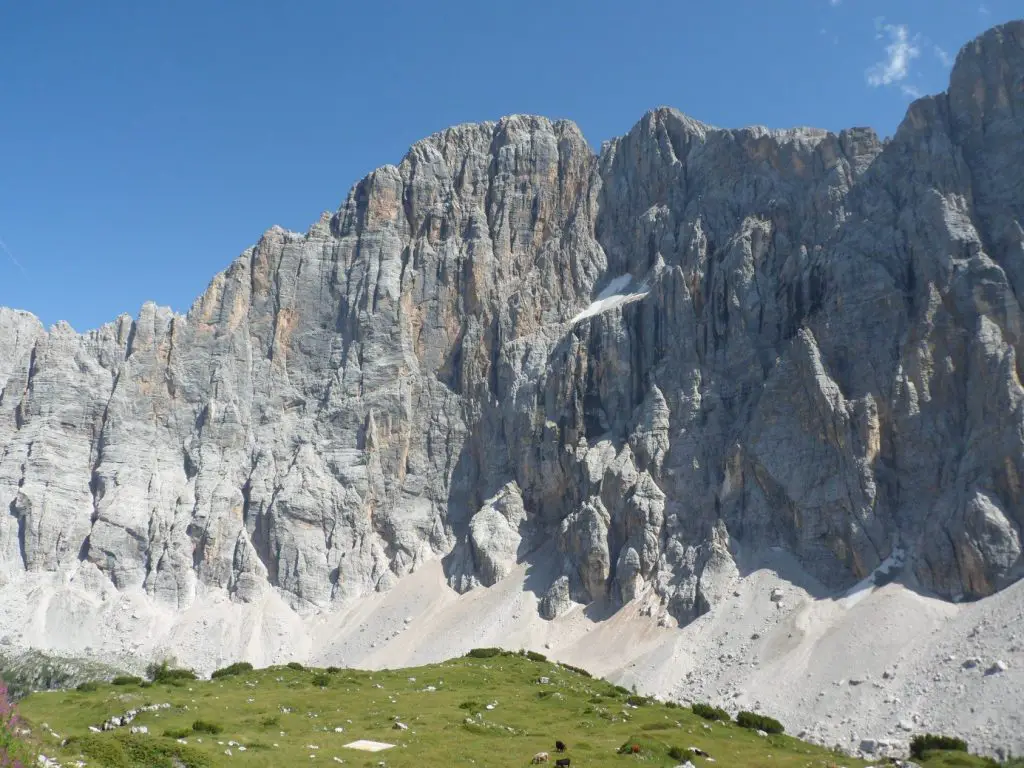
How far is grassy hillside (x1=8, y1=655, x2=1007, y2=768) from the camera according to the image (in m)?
29.0

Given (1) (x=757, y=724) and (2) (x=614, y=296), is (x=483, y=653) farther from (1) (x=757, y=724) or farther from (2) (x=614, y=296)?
(2) (x=614, y=296)

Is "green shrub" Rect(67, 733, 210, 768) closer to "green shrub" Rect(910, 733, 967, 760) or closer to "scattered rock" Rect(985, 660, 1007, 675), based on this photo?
"green shrub" Rect(910, 733, 967, 760)

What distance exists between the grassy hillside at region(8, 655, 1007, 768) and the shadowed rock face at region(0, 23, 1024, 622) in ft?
149

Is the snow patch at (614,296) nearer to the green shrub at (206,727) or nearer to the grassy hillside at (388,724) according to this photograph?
the grassy hillside at (388,724)

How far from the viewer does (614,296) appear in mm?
132500

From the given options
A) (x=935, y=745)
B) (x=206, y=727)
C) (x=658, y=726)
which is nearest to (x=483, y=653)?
(x=658, y=726)

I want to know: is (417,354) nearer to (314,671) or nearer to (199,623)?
(199,623)

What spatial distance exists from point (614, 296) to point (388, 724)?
101 m


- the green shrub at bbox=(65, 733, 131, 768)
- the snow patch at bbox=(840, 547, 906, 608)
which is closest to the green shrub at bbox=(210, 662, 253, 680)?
the green shrub at bbox=(65, 733, 131, 768)

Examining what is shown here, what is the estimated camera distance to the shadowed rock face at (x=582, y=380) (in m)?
89.8

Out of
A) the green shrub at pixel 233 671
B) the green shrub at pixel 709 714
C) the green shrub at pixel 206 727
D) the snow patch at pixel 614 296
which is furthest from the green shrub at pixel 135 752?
the snow patch at pixel 614 296

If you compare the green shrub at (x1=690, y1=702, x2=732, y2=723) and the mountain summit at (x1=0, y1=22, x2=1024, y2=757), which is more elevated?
the mountain summit at (x1=0, y1=22, x2=1024, y2=757)

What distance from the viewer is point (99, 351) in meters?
137

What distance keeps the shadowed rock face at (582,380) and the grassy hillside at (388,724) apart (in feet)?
149
